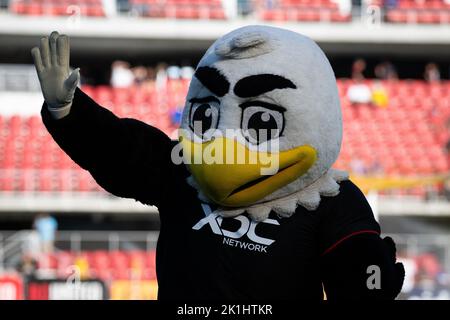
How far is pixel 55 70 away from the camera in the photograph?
266cm

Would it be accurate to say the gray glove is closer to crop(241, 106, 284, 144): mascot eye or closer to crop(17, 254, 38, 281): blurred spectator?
crop(241, 106, 284, 144): mascot eye

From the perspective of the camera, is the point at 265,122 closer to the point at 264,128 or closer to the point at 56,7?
the point at 264,128

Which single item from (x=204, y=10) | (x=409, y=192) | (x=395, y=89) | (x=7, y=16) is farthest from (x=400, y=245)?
(x=7, y=16)

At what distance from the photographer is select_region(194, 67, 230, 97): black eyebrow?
2.74m

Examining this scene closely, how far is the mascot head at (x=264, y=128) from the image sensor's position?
2.66 metres

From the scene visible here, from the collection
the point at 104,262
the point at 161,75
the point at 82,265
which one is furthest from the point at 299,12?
the point at 82,265

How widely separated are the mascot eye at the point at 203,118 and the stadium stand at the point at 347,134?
8944mm

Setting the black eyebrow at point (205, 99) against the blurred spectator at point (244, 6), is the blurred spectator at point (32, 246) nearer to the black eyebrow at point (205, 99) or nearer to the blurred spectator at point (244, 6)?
the blurred spectator at point (244, 6)

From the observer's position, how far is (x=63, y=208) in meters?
11.9

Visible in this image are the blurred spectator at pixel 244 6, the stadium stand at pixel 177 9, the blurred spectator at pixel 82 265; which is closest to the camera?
the blurred spectator at pixel 82 265

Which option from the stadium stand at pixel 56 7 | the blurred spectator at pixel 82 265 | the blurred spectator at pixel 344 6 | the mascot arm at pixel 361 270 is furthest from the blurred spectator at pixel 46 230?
the mascot arm at pixel 361 270

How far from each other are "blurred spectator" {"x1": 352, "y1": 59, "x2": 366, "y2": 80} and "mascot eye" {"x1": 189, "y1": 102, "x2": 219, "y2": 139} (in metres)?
11.5

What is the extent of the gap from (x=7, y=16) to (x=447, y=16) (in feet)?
19.6
